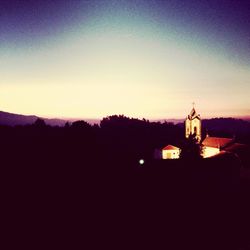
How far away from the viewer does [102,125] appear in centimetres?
14775

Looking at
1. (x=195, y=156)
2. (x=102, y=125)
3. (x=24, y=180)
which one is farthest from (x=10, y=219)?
(x=102, y=125)

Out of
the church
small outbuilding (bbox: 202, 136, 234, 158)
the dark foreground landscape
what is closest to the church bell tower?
the church

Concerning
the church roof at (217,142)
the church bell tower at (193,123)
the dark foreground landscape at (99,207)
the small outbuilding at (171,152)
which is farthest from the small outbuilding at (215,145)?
the dark foreground landscape at (99,207)

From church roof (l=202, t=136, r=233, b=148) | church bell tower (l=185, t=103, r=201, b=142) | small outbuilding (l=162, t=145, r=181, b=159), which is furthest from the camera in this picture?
small outbuilding (l=162, t=145, r=181, b=159)

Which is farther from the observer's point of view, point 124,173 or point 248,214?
point 124,173

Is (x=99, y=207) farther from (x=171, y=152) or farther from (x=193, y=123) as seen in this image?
(x=171, y=152)

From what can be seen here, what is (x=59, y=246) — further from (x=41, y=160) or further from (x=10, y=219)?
(x=41, y=160)

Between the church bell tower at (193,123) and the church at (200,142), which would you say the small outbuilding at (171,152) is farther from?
the church bell tower at (193,123)

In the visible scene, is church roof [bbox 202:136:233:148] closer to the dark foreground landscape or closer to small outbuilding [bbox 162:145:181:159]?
small outbuilding [bbox 162:145:181:159]

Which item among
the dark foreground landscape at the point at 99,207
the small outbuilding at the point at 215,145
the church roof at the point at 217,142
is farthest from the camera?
the church roof at the point at 217,142

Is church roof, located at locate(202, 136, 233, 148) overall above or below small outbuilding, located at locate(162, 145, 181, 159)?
above

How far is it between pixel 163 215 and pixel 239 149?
33440 mm

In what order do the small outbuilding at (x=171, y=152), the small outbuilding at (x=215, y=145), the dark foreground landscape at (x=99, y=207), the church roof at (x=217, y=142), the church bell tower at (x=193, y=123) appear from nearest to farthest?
the dark foreground landscape at (x=99, y=207) < the small outbuilding at (x=215, y=145) < the church roof at (x=217, y=142) < the church bell tower at (x=193, y=123) < the small outbuilding at (x=171, y=152)

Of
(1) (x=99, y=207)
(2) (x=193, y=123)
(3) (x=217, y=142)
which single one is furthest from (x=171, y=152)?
(1) (x=99, y=207)
